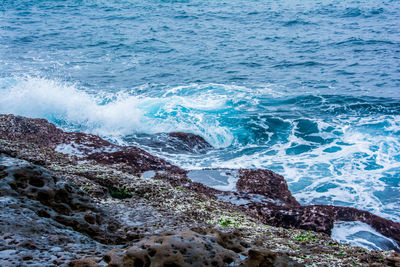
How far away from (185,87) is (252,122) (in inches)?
187

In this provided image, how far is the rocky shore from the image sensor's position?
2.97 metres

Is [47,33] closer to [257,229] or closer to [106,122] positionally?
[106,122]

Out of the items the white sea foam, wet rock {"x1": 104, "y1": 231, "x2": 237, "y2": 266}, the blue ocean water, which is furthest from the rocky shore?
the white sea foam

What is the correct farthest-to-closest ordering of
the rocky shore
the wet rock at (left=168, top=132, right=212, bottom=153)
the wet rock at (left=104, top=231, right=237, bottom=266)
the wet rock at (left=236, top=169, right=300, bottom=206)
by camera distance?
the wet rock at (left=168, top=132, right=212, bottom=153) < the wet rock at (left=236, top=169, right=300, bottom=206) < the rocky shore < the wet rock at (left=104, top=231, right=237, bottom=266)

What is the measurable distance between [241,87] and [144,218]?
43.7 feet

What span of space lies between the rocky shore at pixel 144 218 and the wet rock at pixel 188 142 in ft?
8.64

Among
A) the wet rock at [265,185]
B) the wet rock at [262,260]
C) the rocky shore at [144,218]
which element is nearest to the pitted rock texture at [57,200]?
the rocky shore at [144,218]

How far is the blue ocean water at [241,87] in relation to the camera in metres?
11.0

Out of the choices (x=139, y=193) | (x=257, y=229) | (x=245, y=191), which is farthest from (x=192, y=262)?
(x=245, y=191)

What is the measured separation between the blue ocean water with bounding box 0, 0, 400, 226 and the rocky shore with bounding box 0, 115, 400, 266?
2076mm

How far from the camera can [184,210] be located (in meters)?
5.41

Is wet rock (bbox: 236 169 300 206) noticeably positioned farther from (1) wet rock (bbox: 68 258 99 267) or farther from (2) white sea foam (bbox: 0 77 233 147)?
(1) wet rock (bbox: 68 258 99 267)

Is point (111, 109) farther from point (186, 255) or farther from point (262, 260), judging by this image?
point (262, 260)

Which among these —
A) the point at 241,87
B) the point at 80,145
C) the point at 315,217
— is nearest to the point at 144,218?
the point at 315,217
